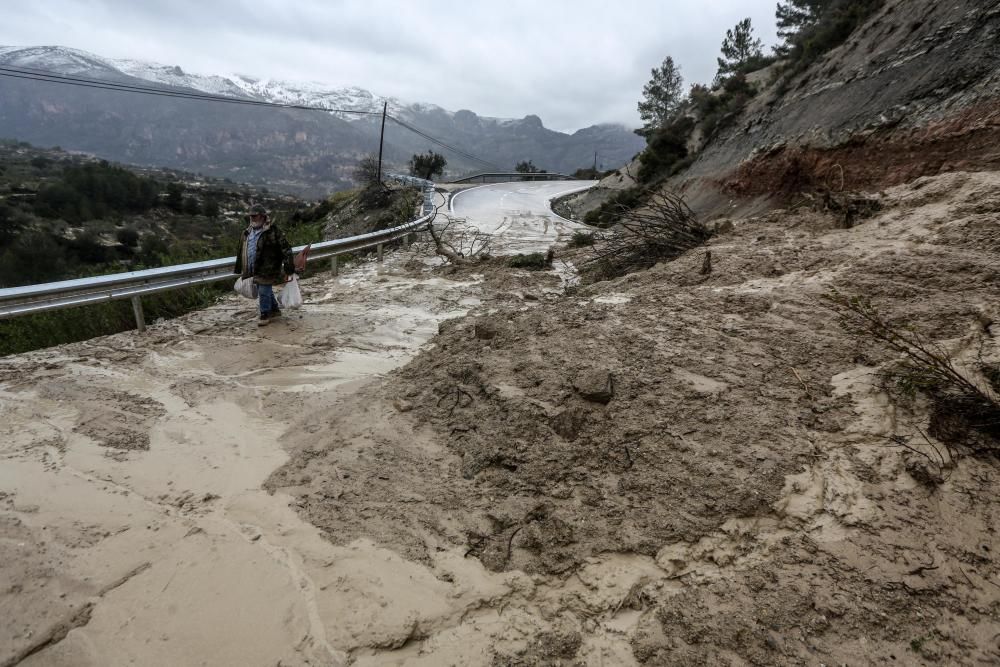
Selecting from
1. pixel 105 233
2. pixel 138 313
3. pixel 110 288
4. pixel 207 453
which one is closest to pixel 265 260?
pixel 138 313

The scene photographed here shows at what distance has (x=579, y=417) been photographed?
3.45 m

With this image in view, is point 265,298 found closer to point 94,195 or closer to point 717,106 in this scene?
point 717,106

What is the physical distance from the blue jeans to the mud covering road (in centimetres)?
134

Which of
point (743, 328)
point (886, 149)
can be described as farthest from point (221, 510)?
point (886, 149)

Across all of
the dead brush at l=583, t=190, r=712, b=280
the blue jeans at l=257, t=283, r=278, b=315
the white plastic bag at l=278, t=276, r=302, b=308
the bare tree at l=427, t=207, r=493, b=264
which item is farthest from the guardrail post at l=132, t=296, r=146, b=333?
the dead brush at l=583, t=190, r=712, b=280

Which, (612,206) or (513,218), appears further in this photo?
(513,218)

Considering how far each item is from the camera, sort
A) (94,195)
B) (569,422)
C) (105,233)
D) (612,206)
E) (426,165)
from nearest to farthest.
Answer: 1. (569,422)
2. (612,206)
3. (105,233)
4. (426,165)
5. (94,195)

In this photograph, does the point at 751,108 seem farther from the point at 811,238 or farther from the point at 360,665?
the point at 360,665

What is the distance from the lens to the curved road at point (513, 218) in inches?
481

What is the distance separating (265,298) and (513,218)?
11.2 m

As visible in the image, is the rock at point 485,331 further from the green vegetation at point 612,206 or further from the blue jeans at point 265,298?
the green vegetation at point 612,206

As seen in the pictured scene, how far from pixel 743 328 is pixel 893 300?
1.18 meters

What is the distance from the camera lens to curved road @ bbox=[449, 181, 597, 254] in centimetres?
1221

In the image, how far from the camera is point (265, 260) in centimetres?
639
